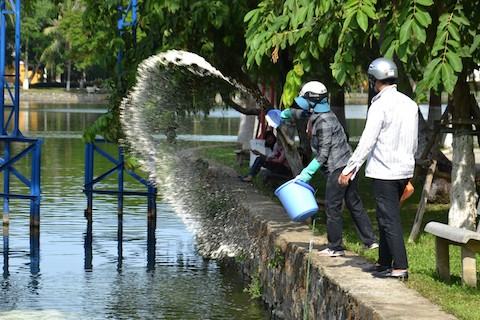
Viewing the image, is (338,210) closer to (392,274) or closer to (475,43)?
(392,274)

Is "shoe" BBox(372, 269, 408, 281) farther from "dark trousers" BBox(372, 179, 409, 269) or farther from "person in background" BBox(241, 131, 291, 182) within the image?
"person in background" BBox(241, 131, 291, 182)

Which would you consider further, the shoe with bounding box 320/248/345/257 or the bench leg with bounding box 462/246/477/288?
the shoe with bounding box 320/248/345/257

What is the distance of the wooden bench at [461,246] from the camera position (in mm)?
8641

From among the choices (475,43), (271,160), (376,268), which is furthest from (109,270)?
(475,43)

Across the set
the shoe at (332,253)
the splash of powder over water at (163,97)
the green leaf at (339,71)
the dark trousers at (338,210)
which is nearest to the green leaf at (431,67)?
the green leaf at (339,71)

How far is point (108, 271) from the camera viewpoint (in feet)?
47.1

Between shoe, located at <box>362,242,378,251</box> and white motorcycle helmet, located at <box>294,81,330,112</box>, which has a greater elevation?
white motorcycle helmet, located at <box>294,81,330,112</box>

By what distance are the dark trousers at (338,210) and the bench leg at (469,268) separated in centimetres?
154

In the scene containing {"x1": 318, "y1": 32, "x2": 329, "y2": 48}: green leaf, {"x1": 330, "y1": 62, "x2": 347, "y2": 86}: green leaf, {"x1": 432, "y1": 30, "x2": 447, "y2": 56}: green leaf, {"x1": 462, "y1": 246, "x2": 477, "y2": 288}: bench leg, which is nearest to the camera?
{"x1": 462, "y1": 246, "x2": 477, "y2": 288}: bench leg

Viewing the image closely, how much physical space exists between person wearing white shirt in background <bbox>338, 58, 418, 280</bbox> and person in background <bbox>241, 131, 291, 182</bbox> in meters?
8.34

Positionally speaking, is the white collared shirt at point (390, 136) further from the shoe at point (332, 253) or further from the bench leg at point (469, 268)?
the shoe at point (332, 253)

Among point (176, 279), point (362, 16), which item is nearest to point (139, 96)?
point (176, 279)

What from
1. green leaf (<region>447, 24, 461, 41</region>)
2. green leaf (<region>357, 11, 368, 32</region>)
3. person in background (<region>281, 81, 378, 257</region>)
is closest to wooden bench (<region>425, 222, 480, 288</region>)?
person in background (<region>281, 81, 378, 257</region>)

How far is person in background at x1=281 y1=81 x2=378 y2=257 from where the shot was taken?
10289 millimetres
